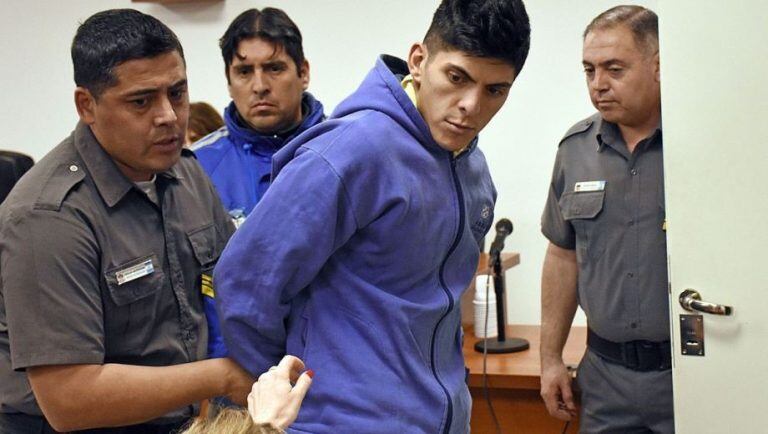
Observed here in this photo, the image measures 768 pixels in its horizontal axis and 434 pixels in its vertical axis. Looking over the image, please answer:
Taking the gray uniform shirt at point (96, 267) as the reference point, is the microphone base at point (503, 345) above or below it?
below

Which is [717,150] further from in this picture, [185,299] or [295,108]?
[185,299]

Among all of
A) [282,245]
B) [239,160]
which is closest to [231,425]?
[282,245]

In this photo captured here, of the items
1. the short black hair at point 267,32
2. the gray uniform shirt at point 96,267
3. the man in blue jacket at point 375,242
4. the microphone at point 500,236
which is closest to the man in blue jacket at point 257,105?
the short black hair at point 267,32

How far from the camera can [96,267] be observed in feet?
4.77

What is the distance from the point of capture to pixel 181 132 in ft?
5.13

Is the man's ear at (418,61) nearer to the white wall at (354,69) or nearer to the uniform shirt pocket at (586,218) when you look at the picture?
the uniform shirt pocket at (586,218)

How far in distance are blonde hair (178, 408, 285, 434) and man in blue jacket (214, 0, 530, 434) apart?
0.35m

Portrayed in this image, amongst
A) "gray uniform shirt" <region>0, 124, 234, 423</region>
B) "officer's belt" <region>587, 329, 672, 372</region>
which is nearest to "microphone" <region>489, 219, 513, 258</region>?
"officer's belt" <region>587, 329, 672, 372</region>

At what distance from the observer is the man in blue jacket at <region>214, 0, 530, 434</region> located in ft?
4.43

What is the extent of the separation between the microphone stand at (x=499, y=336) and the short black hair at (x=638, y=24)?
0.82 metres

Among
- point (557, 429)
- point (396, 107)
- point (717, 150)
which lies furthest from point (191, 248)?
point (557, 429)

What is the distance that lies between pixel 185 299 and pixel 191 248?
0.10m

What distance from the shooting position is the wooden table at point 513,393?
2.56m

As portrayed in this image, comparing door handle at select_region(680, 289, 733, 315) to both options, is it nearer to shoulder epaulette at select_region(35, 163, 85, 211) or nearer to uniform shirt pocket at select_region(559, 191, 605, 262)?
uniform shirt pocket at select_region(559, 191, 605, 262)
